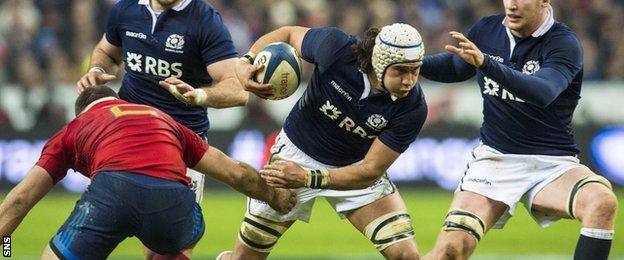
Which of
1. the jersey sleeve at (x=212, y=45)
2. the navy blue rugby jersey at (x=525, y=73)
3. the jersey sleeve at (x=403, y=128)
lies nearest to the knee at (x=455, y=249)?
the jersey sleeve at (x=403, y=128)

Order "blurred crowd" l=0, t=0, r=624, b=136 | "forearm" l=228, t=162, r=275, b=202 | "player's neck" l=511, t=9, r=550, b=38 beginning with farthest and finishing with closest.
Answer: "blurred crowd" l=0, t=0, r=624, b=136
"player's neck" l=511, t=9, r=550, b=38
"forearm" l=228, t=162, r=275, b=202

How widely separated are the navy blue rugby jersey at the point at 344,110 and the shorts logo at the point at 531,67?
0.80 meters

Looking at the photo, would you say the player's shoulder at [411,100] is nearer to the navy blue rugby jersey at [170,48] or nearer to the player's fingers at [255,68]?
the player's fingers at [255,68]

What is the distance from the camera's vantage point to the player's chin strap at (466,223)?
29.4 feet

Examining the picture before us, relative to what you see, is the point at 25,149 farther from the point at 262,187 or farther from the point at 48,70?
the point at 262,187

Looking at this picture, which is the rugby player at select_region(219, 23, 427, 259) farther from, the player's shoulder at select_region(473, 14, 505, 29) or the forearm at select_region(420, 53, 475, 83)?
the player's shoulder at select_region(473, 14, 505, 29)

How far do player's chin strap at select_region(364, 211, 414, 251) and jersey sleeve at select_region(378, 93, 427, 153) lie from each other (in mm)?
619

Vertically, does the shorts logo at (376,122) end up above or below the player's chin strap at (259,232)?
above

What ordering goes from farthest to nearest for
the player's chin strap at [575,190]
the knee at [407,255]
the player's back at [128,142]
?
the knee at [407,255], the player's chin strap at [575,190], the player's back at [128,142]

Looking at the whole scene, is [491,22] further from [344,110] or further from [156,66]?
[156,66]

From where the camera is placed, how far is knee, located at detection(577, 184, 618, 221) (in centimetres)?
858

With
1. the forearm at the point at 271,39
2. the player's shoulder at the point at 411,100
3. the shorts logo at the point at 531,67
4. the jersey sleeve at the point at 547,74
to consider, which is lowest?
the player's shoulder at the point at 411,100

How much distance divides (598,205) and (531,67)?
1.18 meters

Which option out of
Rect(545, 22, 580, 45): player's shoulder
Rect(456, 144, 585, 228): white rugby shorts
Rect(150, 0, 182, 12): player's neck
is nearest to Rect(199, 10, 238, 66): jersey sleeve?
Rect(150, 0, 182, 12): player's neck
